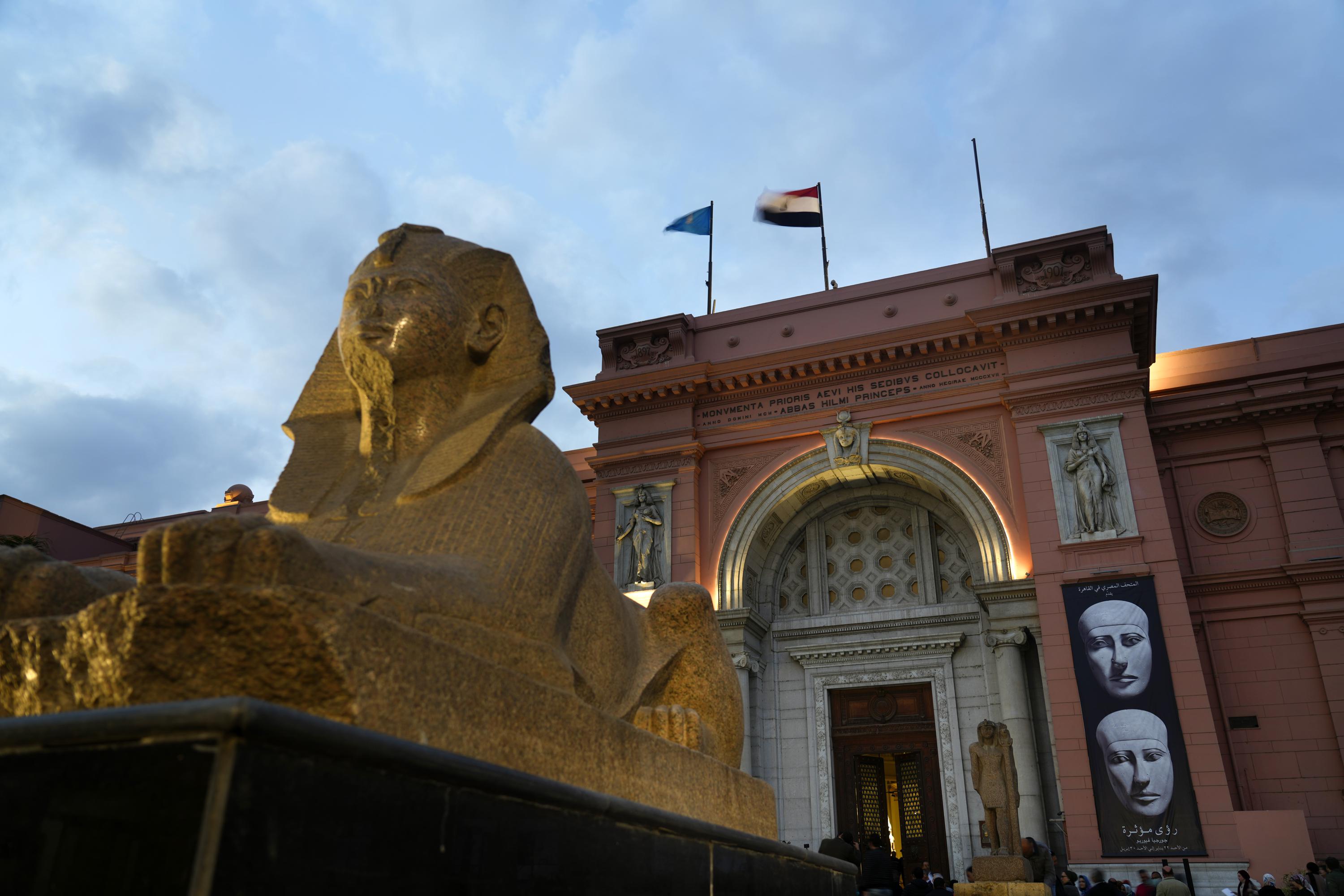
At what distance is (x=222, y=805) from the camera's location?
1.02 m

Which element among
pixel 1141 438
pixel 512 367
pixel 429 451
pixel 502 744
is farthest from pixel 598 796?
pixel 1141 438

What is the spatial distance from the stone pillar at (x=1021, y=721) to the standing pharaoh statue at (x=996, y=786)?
0.76 metres

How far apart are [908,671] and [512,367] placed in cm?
1189

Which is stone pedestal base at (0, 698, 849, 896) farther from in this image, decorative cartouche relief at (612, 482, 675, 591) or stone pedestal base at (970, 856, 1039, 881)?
decorative cartouche relief at (612, 482, 675, 591)

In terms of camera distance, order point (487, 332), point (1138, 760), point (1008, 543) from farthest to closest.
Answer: point (1008, 543), point (1138, 760), point (487, 332)

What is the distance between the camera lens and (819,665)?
1398 cm

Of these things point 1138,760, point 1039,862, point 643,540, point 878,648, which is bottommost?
point 1039,862

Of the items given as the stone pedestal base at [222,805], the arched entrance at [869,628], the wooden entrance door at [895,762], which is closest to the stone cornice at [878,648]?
the arched entrance at [869,628]

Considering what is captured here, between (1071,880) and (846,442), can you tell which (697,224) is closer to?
(846,442)

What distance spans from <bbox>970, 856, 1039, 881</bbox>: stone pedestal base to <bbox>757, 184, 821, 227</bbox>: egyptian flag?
1160 centimetres

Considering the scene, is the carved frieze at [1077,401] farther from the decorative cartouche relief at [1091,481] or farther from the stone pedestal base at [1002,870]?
the stone pedestal base at [1002,870]

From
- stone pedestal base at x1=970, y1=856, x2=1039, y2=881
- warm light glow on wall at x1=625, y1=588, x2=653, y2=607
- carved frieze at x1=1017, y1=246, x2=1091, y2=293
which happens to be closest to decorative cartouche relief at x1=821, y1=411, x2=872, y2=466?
carved frieze at x1=1017, y1=246, x2=1091, y2=293

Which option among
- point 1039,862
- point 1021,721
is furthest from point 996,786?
point 1021,721

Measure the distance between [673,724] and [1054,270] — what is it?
490 inches
